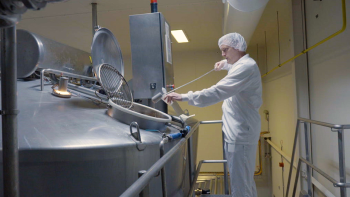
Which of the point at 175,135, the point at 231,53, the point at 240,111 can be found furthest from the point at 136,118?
the point at 231,53

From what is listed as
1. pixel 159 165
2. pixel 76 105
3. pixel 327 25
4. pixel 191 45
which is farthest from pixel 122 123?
pixel 191 45

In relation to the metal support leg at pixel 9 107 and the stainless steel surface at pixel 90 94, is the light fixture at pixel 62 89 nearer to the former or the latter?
the stainless steel surface at pixel 90 94

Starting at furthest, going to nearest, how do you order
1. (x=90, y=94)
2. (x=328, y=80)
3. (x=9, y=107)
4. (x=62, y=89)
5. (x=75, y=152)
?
(x=328, y=80), (x=90, y=94), (x=62, y=89), (x=75, y=152), (x=9, y=107)

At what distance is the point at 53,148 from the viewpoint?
887mm

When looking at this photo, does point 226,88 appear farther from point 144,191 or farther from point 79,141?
point 144,191

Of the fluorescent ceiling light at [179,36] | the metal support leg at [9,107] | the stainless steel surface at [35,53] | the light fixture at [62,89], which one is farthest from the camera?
the fluorescent ceiling light at [179,36]

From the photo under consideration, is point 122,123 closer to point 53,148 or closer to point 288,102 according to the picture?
point 53,148

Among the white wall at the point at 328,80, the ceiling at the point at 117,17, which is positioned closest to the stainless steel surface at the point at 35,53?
the ceiling at the point at 117,17

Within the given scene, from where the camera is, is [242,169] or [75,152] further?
[242,169]

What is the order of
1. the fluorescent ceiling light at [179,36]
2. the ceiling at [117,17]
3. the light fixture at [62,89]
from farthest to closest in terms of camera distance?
the fluorescent ceiling light at [179,36] → the ceiling at [117,17] → the light fixture at [62,89]

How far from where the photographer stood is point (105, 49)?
1.78 m

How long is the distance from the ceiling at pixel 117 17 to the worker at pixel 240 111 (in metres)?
1.95

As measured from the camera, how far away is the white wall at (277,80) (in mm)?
3622

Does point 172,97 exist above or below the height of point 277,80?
below
